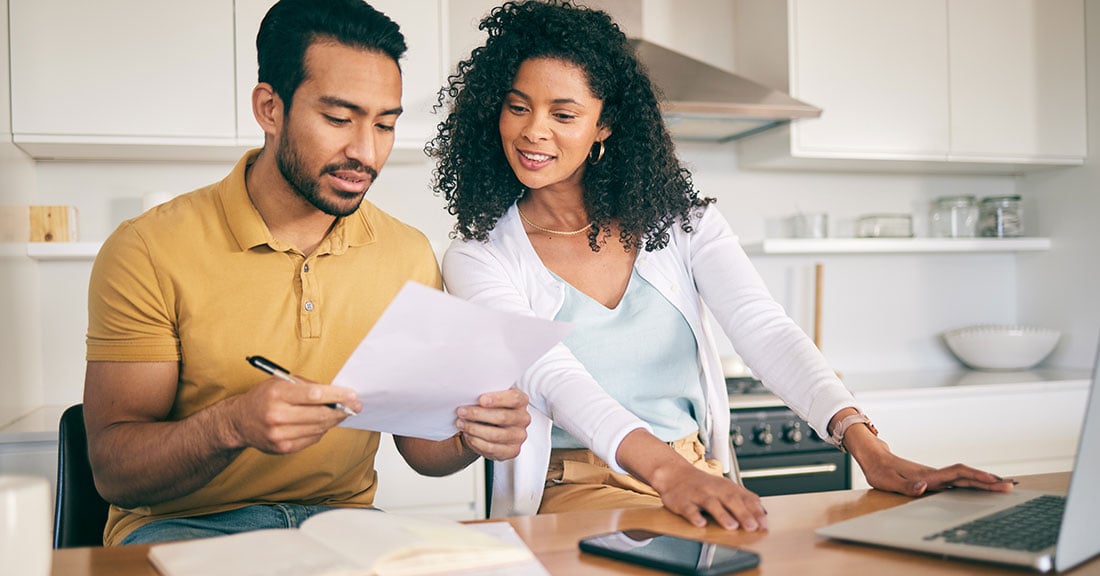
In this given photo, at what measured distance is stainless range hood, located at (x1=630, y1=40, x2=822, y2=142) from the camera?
9.03ft

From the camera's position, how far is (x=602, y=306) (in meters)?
1.70

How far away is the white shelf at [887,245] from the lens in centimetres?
308

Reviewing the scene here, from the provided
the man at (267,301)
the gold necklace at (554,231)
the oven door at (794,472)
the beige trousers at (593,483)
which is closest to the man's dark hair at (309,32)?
the man at (267,301)

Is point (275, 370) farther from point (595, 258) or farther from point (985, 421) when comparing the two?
point (985, 421)

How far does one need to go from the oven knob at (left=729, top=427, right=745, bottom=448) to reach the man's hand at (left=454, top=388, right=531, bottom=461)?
5.02 feet

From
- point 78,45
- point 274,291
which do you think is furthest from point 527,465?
point 78,45

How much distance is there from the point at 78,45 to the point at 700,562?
7.73 feet

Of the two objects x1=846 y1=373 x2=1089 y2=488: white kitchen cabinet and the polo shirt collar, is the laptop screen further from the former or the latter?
x1=846 y1=373 x2=1089 y2=488: white kitchen cabinet

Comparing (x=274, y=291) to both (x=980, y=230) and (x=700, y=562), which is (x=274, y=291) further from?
(x=980, y=230)

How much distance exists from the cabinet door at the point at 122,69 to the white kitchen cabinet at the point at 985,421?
2144 mm

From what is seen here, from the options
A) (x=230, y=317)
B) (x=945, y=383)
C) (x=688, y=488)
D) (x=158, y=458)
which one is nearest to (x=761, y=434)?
(x=945, y=383)

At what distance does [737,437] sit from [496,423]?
161 centimetres

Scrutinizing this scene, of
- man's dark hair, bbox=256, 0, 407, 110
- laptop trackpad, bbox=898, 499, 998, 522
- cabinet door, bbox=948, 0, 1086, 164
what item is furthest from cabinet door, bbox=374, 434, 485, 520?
cabinet door, bbox=948, 0, 1086, 164

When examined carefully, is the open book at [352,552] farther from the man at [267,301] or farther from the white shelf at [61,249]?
the white shelf at [61,249]
